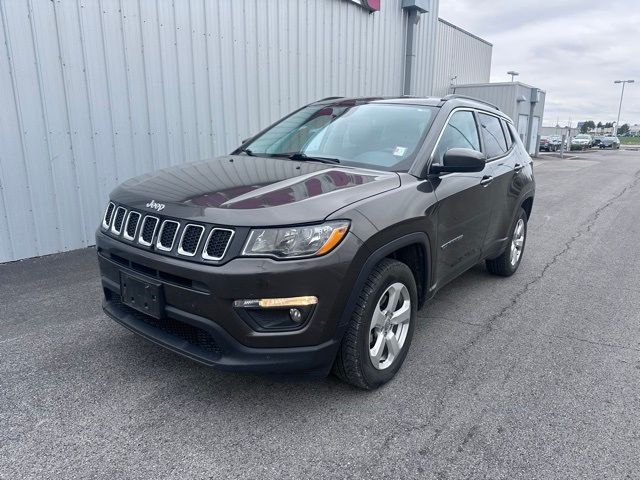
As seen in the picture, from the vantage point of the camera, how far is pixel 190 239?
8.30 feet

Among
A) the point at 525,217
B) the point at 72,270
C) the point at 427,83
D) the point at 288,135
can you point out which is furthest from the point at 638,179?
the point at 72,270

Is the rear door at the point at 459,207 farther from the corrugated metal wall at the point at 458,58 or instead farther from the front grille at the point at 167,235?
the corrugated metal wall at the point at 458,58

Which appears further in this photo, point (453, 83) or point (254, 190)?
point (453, 83)

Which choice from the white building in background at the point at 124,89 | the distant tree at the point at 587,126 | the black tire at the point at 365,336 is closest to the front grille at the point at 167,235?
the black tire at the point at 365,336

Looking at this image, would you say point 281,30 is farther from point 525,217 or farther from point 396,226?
point 396,226

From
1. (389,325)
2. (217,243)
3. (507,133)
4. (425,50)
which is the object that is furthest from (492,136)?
(425,50)

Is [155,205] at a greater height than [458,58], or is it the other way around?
[458,58]

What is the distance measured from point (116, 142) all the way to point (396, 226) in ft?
15.2

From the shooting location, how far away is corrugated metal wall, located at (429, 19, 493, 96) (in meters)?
20.0

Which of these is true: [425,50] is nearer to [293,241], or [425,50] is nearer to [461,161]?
[461,161]

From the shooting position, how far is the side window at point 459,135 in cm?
357

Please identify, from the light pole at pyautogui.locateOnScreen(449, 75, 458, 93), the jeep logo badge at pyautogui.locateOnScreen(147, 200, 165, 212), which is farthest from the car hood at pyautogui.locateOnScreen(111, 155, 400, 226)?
the light pole at pyautogui.locateOnScreen(449, 75, 458, 93)

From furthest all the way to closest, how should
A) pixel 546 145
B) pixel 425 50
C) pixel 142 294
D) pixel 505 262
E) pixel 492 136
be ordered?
pixel 546 145 < pixel 425 50 < pixel 505 262 < pixel 492 136 < pixel 142 294

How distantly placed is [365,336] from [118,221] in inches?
65.0
